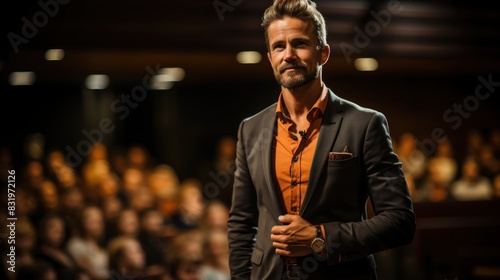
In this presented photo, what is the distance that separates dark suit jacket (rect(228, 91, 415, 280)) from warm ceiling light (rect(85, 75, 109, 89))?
22.5 feet

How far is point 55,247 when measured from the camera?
15.1ft

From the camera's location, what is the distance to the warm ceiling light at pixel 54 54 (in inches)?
236

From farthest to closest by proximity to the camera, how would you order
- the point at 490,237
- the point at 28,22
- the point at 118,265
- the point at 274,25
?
the point at 490,237 < the point at 28,22 < the point at 118,265 < the point at 274,25

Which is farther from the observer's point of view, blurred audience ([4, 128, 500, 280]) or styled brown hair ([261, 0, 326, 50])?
blurred audience ([4, 128, 500, 280])

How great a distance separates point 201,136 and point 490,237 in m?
4.75

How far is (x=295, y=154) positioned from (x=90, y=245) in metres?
3.58

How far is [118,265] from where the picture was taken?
4.61m

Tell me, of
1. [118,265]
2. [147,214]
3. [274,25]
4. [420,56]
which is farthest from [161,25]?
[274,25]

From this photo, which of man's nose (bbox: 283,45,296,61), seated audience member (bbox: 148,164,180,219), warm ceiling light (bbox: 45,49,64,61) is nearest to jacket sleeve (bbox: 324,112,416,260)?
man's nose (bbox: 283,45,296,61)

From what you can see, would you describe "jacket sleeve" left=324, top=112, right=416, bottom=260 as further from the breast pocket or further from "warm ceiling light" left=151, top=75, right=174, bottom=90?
"warm ceiling light" left=151, top=75, right=174, bottom=90

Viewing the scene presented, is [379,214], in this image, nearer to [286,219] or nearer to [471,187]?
[286,219]

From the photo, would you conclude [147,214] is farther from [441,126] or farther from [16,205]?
[441,126]

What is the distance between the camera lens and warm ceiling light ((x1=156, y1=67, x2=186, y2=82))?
779 centimetres

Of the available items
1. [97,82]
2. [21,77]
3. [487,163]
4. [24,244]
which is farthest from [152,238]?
[487,163]
